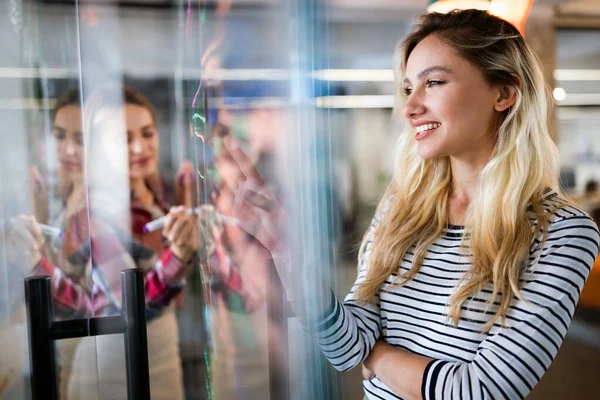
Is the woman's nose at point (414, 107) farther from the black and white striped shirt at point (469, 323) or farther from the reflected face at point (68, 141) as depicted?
the reflected face at point (68, 141)

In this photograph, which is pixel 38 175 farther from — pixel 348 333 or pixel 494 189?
pixel 494 189

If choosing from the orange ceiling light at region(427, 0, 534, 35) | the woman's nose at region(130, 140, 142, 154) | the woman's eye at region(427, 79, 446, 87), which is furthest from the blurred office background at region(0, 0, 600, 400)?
the orange ceiling light at region(427, 0, 534, 35)

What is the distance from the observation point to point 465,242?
39.2 inches

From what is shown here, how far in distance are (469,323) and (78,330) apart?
1.91 ft

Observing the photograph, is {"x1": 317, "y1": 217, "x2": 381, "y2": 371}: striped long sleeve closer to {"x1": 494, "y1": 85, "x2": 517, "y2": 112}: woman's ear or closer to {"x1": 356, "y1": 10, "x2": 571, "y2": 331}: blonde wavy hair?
{"x1": 356, "y1": 10, "x2": 571, "y2": 331}: blonde wavy hair

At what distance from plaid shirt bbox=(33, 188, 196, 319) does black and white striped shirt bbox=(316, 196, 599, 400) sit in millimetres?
352

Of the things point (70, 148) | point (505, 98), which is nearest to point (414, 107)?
point (505, 98)

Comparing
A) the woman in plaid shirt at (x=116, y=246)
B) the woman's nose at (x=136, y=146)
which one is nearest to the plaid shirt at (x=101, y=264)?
the woman in plaid shirt at (x=116, y=246)

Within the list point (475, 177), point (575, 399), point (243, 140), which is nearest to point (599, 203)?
point (575, 399)

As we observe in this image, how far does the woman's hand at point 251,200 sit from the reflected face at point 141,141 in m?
0.39

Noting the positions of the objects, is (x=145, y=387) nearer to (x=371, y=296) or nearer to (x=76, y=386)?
(x=76, y=386)

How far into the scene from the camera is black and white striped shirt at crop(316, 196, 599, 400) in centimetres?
81

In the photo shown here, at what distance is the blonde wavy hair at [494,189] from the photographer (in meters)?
0.91

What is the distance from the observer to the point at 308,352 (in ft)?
2.83
